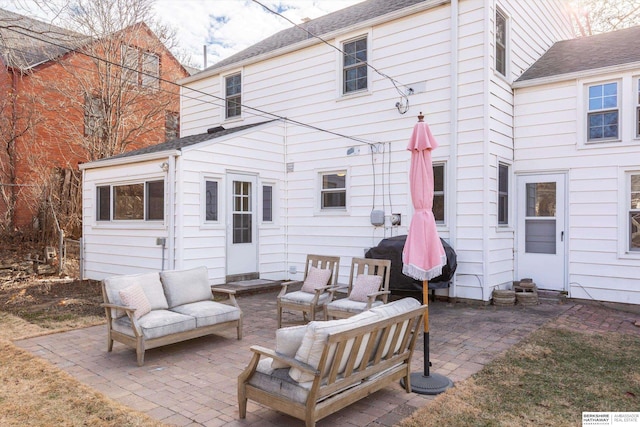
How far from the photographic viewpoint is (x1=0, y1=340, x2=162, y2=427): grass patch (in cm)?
339

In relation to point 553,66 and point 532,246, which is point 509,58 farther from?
point 532,246

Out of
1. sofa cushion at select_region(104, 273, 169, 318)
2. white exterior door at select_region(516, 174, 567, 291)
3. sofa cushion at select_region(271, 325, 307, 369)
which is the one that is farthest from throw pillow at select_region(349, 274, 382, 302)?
white exterior door at select_region(516, 174, 567, 291)

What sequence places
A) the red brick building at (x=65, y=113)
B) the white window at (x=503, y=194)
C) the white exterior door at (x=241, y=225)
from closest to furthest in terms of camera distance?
the white window at (x=503, y=194), the white exterior door at (x=241, y=225), the red brick building at (x=65, y=113)

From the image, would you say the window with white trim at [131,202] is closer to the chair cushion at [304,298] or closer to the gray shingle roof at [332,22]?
the chair cushion at [304,298]

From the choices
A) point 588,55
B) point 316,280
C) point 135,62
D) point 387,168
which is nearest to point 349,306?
point 316,280

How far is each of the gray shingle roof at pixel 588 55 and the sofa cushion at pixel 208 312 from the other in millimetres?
7230

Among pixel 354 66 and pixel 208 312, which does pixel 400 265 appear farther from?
pixel 354 66

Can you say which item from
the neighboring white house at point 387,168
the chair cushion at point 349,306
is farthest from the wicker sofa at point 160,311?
the neighboring white house at point 387,168

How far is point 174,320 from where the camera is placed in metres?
5.08

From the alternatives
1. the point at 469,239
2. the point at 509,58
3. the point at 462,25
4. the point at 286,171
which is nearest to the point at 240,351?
the point at 469,239

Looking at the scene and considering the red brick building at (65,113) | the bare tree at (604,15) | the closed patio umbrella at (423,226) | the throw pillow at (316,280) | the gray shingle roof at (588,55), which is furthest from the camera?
the bare tree at (604,15)

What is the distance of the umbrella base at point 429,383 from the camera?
13.0ft

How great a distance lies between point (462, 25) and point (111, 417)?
8165mm

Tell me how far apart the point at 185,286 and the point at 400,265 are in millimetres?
3890
